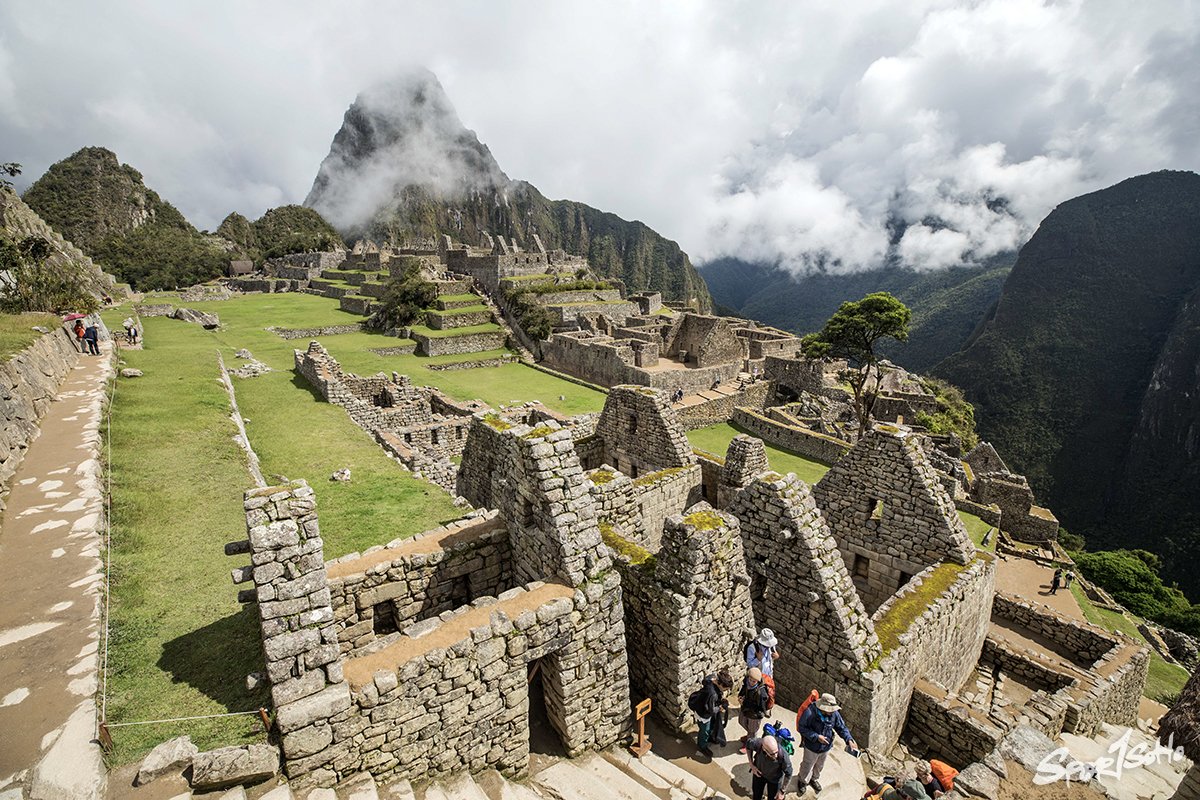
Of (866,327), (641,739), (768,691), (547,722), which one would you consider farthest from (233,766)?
(866,327)

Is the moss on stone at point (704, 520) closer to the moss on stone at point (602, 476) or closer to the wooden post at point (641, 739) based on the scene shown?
the moss on stone at point (602, 476)

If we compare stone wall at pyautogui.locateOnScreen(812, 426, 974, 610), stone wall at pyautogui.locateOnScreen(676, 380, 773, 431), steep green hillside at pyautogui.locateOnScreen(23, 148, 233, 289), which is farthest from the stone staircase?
steep green hillside at pyautogui.locateOnScreen(23, 148, 233, 289)

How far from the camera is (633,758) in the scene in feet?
19.7

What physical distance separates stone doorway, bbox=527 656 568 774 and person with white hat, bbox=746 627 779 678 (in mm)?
2440

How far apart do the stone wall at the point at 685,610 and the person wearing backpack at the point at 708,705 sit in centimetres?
20

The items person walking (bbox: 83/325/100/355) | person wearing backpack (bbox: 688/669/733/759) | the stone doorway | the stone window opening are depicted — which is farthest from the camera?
person walking (bbox: 83/325/100/355)

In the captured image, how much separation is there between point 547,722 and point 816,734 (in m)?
3.20

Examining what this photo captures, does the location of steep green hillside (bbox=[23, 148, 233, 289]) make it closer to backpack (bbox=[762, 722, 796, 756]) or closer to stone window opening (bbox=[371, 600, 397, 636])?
stone window opening (bbox=[371, 600, 397, 636])

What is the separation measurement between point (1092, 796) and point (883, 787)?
6.26ft

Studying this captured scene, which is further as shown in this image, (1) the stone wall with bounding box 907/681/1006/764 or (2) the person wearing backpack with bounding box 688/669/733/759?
(1) the stone wall with bounding box 907/681/1006/764

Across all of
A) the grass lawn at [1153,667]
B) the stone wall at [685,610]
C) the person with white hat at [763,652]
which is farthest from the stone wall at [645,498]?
the grass lawn at [1153,667]

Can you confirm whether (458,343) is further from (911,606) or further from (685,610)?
(911,606)

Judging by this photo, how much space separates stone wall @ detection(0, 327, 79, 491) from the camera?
1034 centimetres

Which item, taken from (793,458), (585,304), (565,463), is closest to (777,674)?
(565,463)
